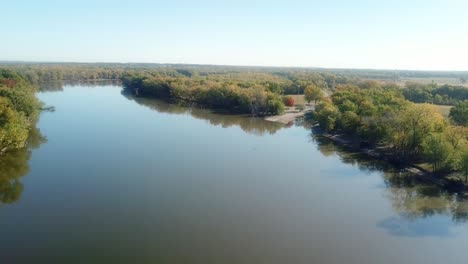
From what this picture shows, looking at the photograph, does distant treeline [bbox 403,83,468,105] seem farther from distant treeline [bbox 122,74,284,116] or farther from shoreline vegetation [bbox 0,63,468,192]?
distant treeline [bbox 122,74,284,116]

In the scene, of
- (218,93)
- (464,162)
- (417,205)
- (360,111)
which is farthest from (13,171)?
(218,93)

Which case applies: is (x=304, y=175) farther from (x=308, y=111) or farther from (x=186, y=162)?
(x=308, y=111)

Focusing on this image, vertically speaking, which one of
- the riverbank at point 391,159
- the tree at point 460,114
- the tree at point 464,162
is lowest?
the riverbank at point 391,159

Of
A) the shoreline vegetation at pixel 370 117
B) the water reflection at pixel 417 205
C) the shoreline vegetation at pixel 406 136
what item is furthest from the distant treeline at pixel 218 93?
the water reflection at pixel 417 205

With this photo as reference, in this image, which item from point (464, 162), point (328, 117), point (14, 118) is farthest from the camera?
point (328, 117)

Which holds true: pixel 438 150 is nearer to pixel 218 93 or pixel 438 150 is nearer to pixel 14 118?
pixel 14 118

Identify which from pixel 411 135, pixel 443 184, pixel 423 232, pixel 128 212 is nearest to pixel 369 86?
pixel 411 135

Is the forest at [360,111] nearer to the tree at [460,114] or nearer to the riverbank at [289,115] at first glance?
the tree at [460,114]
